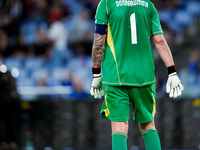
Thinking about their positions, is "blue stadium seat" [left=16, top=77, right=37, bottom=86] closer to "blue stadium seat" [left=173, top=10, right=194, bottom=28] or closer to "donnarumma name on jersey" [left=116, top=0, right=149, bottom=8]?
"blue stadium seat" [left=173, top=10, right=194, bottom=28]

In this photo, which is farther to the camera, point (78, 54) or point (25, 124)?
point (78, 54)

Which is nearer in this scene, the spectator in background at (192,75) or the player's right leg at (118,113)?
the player's right leg at (118,113)

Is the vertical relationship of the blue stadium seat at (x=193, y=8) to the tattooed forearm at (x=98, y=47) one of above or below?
above

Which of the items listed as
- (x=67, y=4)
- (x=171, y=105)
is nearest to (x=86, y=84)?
(x=171, y=105)

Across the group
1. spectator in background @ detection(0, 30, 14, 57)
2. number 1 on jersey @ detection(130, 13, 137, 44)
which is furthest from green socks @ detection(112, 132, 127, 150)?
spectator in background @ detection(0, 30, 14, 57)

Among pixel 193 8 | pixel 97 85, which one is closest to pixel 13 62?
pixel 193 8

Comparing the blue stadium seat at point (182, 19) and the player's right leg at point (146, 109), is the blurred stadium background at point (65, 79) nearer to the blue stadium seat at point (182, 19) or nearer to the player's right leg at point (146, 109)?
the blue stadium seat at point (182, 19)

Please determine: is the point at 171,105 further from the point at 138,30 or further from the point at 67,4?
the point at 67,4

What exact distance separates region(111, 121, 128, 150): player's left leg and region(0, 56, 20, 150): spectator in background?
4518 millimetres

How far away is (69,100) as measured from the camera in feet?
27.0

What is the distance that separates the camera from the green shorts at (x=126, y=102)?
383cm

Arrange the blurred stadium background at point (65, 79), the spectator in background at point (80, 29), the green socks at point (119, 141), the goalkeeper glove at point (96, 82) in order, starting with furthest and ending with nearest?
the spectator in background at point (80, 29)
the blurred stadium background at point (65, 79)
the goalkeeper glove at point (96, 82)
the green socks at point (119, 141)

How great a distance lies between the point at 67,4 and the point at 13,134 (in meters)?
7.40

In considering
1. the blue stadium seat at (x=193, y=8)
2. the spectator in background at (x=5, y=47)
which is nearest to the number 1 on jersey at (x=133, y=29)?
the spectator in background at (x=5, y=47)
